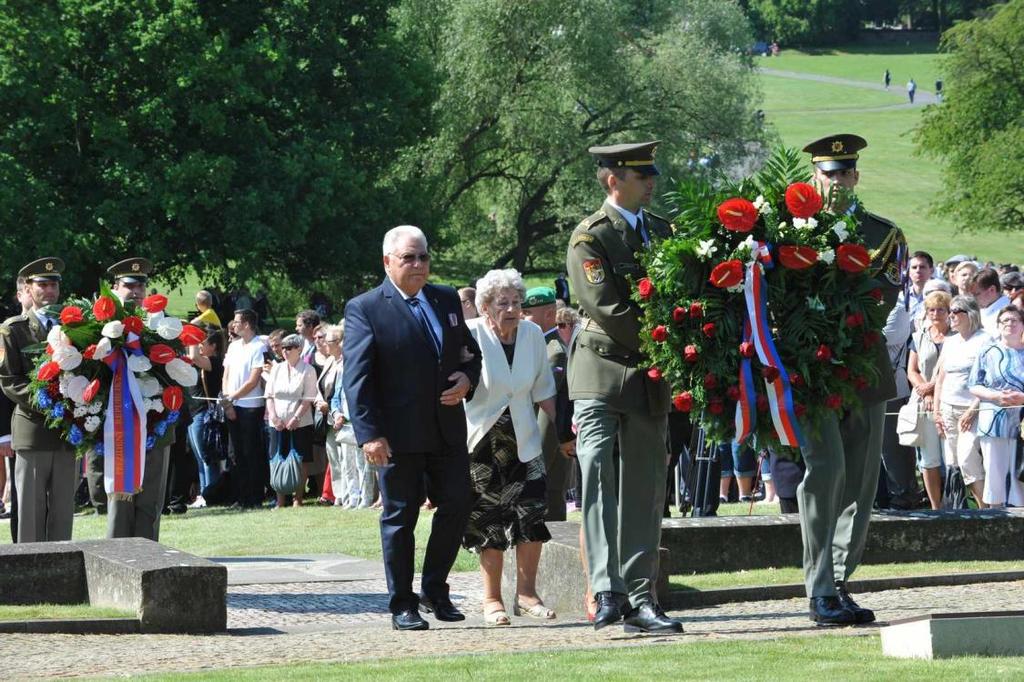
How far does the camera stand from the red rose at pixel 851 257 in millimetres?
8086

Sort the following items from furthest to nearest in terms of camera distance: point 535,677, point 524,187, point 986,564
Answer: point 524,187, point 986,564, point 535,677

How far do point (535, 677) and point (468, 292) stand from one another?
33.2ft

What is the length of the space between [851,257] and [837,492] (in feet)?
4.01

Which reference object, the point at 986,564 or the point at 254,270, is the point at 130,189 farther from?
the point at 986,564

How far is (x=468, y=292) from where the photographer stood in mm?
16625

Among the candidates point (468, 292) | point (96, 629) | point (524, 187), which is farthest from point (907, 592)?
point (524, 187)

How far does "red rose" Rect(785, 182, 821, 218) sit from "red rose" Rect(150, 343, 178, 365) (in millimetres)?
4973

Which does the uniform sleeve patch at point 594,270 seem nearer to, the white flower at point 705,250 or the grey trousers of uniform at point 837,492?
the white flower at point 705,250

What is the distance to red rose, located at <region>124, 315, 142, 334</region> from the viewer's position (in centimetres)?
1127

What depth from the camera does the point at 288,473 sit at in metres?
18.9

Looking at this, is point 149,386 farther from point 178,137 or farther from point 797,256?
point 178,137

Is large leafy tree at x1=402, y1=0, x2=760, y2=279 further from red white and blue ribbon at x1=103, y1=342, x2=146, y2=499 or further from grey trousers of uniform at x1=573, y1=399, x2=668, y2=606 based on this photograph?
grey trousers of uniform at x1=573, y1=399, x2=668, y2=606

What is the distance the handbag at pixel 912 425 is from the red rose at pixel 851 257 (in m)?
6.89

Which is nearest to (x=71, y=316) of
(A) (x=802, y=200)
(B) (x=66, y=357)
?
(B) (x=66, y=357)
